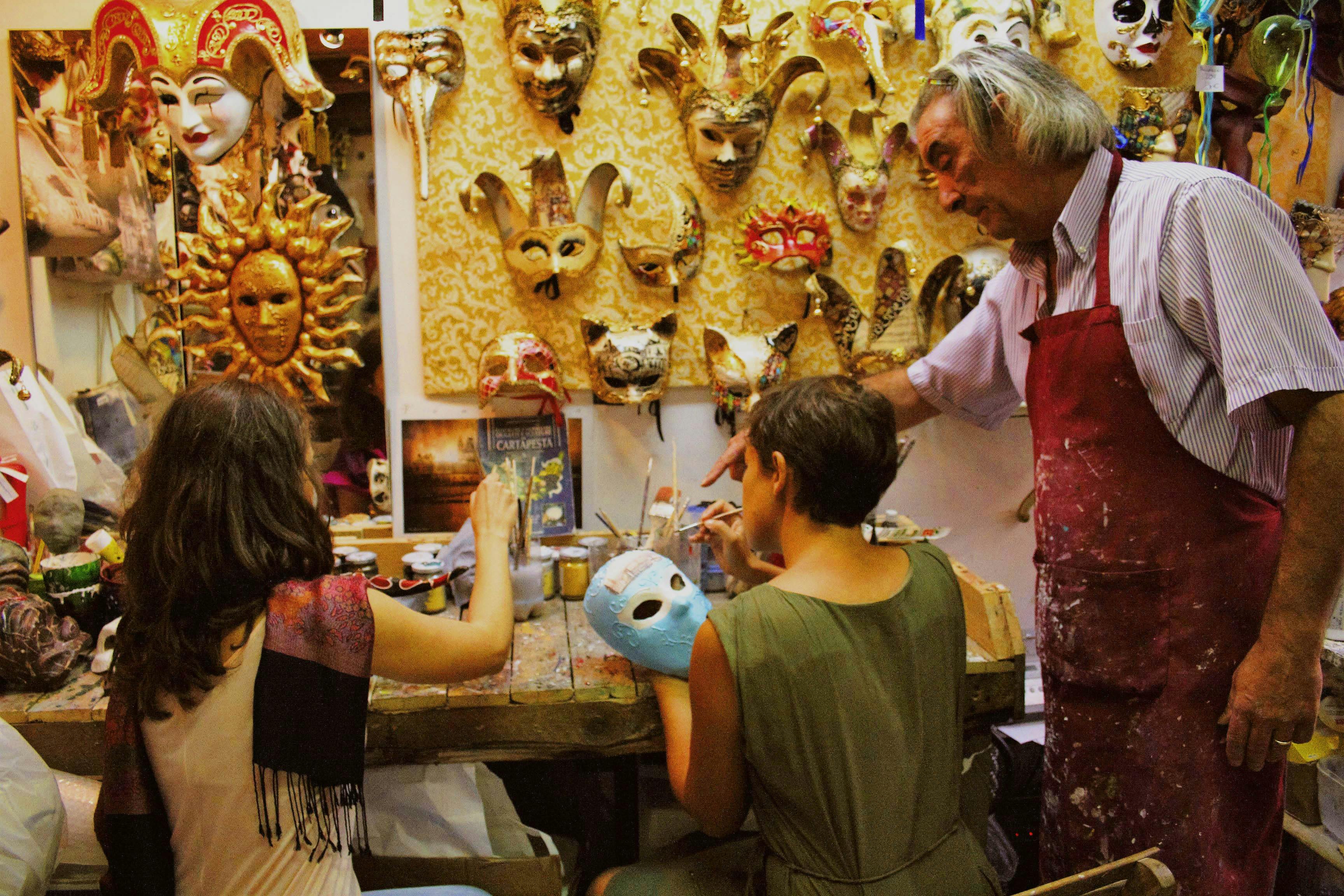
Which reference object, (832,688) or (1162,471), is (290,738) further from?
(1162,471)

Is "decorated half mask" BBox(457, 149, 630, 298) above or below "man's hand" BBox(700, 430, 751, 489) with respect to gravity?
above

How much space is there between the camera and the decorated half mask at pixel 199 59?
196cm

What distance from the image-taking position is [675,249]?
7.05ft

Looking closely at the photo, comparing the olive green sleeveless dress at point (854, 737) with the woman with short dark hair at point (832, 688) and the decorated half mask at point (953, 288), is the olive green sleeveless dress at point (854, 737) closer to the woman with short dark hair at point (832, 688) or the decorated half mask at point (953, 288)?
the woman with short dark hair at point (832, 688)

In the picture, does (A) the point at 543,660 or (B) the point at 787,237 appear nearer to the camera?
(A) the point at 543,660

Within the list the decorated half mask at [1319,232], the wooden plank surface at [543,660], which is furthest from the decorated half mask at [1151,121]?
the wooden plank surface at [543,660]

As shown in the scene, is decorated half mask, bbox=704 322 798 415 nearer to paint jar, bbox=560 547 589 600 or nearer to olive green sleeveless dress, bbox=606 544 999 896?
paint jar, bbox=560 547 589 600

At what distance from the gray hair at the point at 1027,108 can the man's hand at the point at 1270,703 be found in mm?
780

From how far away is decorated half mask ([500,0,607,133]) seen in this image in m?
2.04

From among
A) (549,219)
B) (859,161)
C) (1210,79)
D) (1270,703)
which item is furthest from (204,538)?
(1210,79)

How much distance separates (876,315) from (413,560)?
123 centimetres

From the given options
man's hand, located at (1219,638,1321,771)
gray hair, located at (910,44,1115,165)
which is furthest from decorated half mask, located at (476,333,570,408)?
man's hand, located at (1219,638,1321,771)

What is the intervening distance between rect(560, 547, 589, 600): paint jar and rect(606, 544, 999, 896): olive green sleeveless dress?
0.87 meters

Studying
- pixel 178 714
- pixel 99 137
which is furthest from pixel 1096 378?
pixel 99 137
